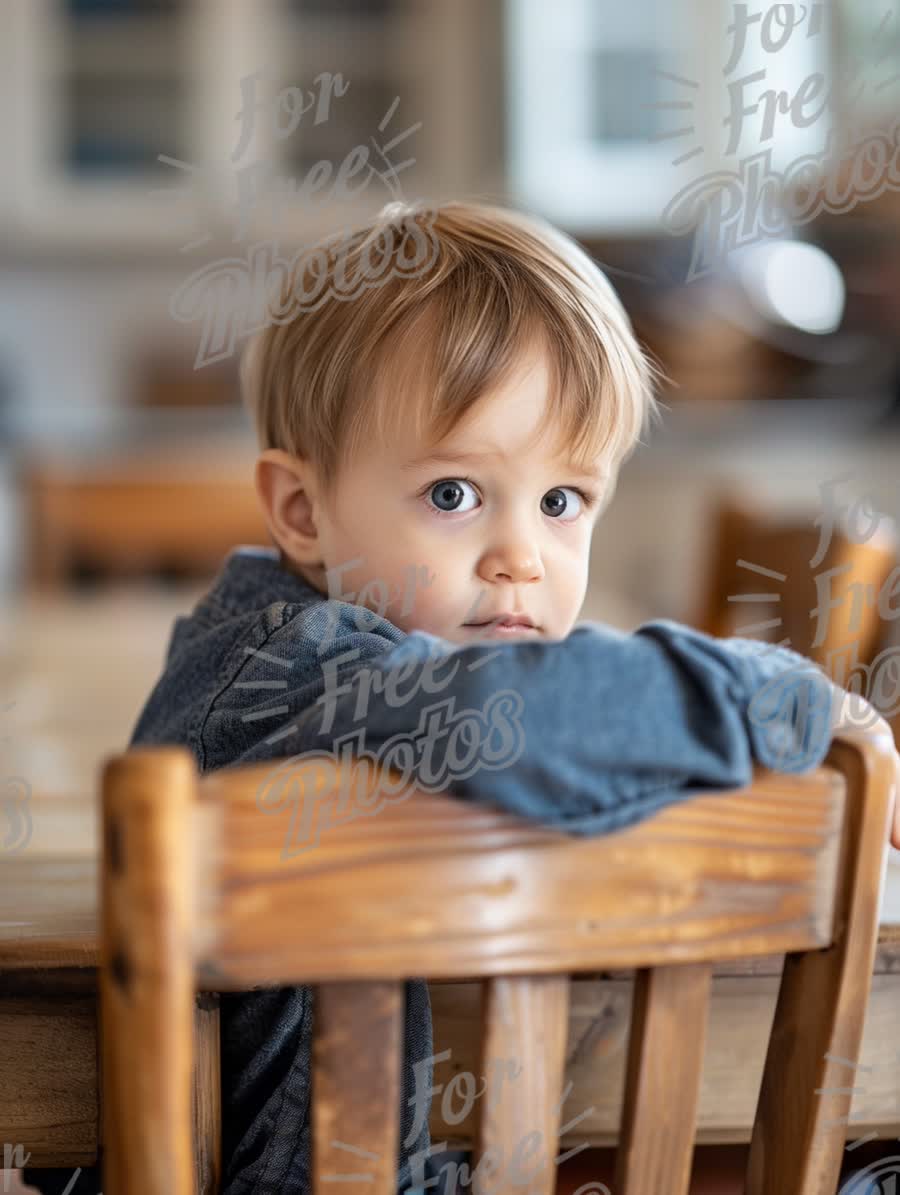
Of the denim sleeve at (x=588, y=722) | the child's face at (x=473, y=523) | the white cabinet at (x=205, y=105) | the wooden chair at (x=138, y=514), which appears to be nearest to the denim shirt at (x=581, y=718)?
the denim sleeve at (x=588, y=722)

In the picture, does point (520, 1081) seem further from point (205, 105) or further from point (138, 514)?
point (205, 105)

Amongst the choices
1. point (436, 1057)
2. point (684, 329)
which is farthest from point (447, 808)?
point (684, 329)

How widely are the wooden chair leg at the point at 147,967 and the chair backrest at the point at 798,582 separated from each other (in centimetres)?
74

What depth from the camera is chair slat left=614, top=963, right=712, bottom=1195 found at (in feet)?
1.70

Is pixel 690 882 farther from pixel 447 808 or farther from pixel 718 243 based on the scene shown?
pixel 718 243

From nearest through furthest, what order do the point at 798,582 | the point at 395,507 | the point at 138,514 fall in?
the point at 395,507
the point at 798,582
the point at 138,514

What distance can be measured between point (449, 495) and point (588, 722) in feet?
0.86

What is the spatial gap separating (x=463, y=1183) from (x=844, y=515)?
93 cm

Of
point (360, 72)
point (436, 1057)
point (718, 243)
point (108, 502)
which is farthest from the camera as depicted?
point (360, 72)

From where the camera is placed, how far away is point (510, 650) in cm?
49

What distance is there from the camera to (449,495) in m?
0.71

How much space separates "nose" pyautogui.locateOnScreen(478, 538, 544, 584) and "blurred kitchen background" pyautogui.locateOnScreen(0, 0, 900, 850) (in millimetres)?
1995

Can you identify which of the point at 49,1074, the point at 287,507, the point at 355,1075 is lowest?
the point at 49,1074

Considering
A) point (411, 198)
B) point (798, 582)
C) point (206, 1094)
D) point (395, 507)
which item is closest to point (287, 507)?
point (395, 507)
